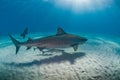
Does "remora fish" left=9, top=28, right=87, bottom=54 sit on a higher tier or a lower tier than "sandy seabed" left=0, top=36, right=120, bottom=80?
higher

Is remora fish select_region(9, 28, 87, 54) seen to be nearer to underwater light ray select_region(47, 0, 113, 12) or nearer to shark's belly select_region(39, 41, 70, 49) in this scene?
shark's belly select_region(39, 41, 70, 49)

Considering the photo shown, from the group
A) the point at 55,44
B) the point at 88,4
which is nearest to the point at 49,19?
the point at 88,4

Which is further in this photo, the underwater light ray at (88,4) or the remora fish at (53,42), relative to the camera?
the underwater light ray at (88,4)

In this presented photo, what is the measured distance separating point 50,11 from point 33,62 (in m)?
67.9

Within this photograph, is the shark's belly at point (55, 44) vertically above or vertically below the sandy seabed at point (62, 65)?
above

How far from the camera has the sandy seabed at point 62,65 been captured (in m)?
7.53

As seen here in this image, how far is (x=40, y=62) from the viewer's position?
375 inches

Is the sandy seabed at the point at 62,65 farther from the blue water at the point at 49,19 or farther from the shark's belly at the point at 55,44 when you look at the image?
the blue water at the point at 49,19

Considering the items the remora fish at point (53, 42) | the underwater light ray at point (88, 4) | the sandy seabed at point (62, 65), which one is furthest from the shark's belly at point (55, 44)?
the underwater light ray at point (88, 4)

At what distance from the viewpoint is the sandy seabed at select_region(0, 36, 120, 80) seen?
7527 mm

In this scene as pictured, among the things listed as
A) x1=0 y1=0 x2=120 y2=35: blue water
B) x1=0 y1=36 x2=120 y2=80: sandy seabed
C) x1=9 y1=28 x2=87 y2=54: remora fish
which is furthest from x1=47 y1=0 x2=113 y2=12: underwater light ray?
x1=9 y1=28 x2=87 y2=54: remora fish

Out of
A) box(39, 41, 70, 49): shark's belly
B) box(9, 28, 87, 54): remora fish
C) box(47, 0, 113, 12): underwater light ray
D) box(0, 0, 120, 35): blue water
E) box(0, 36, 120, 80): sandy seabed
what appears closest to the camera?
box(0, 36, 120, 80): sandy seabed

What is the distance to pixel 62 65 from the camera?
8.88 meters

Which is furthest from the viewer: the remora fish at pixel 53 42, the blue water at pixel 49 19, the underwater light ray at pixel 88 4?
the blue water at pixel 49 19
